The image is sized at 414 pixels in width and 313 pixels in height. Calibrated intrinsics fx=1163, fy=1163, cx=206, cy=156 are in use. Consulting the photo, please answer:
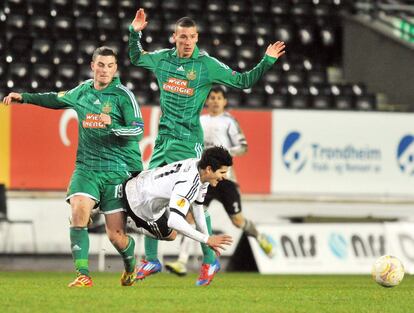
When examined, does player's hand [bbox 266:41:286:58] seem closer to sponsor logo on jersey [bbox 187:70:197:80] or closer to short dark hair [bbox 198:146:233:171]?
sponsor logo on jersey [bbox 187:70:197:80]

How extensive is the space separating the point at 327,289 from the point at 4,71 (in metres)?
9.92

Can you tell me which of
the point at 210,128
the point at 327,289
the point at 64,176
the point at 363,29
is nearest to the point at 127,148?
the point at 327,289

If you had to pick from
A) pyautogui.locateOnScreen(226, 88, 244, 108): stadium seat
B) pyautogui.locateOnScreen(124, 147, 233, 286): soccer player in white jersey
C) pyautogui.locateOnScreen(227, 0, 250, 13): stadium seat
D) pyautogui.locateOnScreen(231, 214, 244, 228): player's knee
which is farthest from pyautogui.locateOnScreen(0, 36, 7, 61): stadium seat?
pyautogui.locateOnScreen(124, 147, 233, 286): soccer player in white jersey

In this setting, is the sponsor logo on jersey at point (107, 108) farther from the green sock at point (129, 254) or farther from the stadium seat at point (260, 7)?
the stadium seat at point (260, 7)

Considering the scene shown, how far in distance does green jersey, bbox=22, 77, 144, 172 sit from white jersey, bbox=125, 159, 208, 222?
29 centimetres

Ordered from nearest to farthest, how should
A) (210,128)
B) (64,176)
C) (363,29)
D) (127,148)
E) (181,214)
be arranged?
1. (181,214)
2. (127,148)
3. (210,128)
4. (64,176)
5. (363,29)

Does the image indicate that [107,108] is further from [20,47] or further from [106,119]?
[20,47]

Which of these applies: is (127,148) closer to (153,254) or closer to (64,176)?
(153,254)

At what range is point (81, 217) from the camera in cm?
1004

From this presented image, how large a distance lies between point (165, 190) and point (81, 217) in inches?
32.5

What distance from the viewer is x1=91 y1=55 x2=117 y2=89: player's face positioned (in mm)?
10188

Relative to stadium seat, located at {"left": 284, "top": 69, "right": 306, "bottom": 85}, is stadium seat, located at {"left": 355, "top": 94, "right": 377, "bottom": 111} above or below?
below

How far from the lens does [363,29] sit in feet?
72.6

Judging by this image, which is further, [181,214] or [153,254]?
[153,254]
